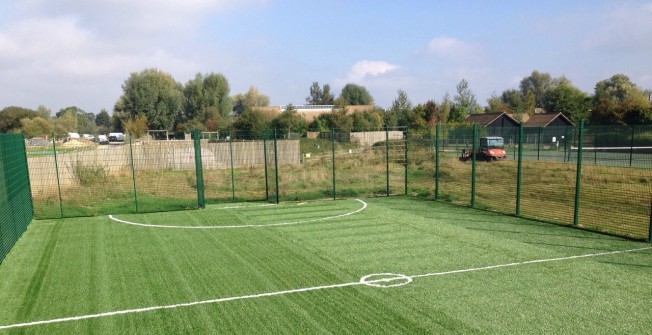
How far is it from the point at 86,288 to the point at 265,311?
9.82 ft

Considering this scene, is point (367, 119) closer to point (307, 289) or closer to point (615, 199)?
point (615, 199)

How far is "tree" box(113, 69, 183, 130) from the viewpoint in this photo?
5422cm

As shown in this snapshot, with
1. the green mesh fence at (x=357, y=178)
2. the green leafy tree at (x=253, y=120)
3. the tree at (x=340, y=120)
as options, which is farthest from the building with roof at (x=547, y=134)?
the green leafy tree at (x=253, y=120)

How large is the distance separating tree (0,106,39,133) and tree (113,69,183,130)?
3501 cm

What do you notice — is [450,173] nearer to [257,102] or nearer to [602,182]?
[602,182]

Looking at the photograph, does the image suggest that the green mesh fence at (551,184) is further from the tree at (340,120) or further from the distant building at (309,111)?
the distant building at (309,111)

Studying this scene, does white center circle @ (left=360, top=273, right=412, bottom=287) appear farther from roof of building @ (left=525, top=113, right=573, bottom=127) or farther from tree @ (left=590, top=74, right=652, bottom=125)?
roof of building @ (left=525, top=113, right=573, bottom=127)

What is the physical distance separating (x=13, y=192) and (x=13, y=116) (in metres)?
84.9

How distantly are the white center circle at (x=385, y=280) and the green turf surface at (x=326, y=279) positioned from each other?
0.05 m

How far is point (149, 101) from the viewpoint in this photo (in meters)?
54.6

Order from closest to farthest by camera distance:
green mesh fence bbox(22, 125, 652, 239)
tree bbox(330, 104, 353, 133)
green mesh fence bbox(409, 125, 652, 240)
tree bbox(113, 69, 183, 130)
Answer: green mesh fence bbox(409, 125, 652, 240) → green mesh fence bbox(22, 125, 652, 239) → tree bbox(330, 104, 353, 133) → tree bbox(113, 69, 183, 130)

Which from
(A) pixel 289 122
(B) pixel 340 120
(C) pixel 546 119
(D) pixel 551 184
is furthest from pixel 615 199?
(C) pixel 546 119

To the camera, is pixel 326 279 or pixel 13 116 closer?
pixel 326 279

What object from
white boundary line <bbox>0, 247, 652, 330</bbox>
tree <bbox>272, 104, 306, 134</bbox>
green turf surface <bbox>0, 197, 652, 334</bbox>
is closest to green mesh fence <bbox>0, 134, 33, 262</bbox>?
green turf surface <bbox>0, 197, 652, 334</bbox>
